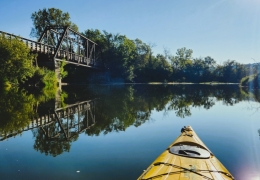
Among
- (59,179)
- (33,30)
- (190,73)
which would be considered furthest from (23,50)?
(190,73)

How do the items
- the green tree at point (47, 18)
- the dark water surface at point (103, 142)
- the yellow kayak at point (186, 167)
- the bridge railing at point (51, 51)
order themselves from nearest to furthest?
the yellow kayak at point (186, 167)
the dark water surface at point (103, 142)
the bridge railing at point (51, 51)
the green tree at point (47, 18)

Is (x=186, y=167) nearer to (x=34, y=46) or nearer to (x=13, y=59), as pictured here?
(x=13, y=59)

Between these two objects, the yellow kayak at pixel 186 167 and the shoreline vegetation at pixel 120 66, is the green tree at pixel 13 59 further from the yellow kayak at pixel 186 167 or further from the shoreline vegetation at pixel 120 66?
the yellow kayak at pixel 186 167

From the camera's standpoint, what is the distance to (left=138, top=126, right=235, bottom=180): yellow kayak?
119 inches

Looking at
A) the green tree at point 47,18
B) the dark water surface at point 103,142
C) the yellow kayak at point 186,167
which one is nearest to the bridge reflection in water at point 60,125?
the dark water surface at point 103,142

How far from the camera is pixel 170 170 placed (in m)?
3.20

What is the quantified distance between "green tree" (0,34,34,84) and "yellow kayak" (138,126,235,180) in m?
22.2

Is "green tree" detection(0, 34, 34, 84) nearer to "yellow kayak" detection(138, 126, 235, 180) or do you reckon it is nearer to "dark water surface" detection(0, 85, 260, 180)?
"dark water surface" detection(0, 85, 260, 180)

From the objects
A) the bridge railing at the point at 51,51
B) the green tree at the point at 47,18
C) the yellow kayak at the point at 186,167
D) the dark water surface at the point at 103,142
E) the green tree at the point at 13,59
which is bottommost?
the dark water surface at the point at 103,142

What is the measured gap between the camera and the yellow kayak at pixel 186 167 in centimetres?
303

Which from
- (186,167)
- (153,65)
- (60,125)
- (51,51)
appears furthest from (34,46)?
(153,65)

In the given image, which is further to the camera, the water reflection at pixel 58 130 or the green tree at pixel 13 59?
the green tree at pixel 13 59

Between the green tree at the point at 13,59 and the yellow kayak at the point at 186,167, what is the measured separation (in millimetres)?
22213

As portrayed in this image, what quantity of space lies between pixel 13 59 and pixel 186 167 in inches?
917
